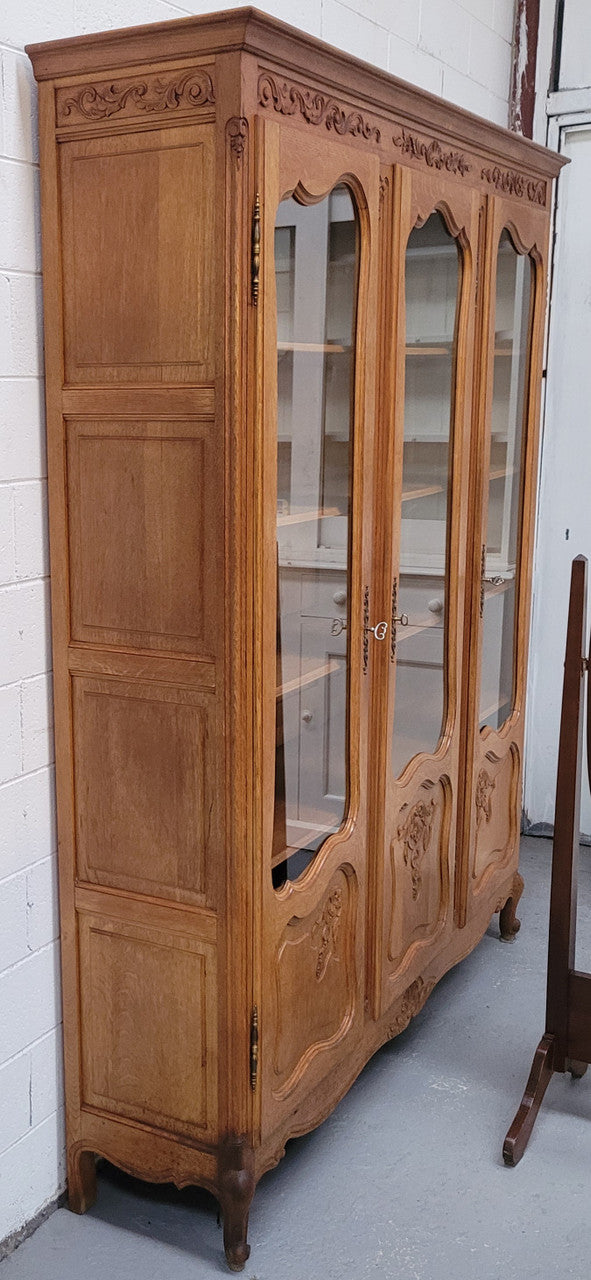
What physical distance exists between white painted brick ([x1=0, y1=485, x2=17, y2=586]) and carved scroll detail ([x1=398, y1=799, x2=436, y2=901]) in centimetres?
101

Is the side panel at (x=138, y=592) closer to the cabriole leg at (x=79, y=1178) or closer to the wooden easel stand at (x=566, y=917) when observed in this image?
the cabriole leg at (x=79, y=1178)

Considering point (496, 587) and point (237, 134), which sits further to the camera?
point (496, 587)

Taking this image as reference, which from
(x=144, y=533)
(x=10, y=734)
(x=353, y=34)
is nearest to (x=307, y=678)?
(x=144, y=533)

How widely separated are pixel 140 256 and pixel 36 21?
1.41ft

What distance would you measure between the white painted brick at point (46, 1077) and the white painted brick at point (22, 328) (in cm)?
119

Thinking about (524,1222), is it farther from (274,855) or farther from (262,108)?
(262,108)

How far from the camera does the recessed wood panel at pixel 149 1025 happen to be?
2.00m

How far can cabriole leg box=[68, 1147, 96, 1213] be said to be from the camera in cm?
217

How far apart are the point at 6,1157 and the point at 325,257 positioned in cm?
165

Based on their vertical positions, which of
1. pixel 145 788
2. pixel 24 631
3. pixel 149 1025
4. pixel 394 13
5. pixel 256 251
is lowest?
pixel 149 1025

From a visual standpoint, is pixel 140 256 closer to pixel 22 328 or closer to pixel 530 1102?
pixel 22 328

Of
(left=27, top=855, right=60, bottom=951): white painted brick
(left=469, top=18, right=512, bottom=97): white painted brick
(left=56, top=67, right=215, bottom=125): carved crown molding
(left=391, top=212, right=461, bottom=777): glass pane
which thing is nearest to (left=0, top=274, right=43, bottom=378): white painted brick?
(left=56, top=67, right=215, bottom=125): carved crown molding

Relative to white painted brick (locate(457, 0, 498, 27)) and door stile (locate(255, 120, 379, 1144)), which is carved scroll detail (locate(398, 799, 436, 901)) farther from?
white painted brick (locate(457, 0, 498, 27))

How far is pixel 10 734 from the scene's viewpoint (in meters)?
1.99
